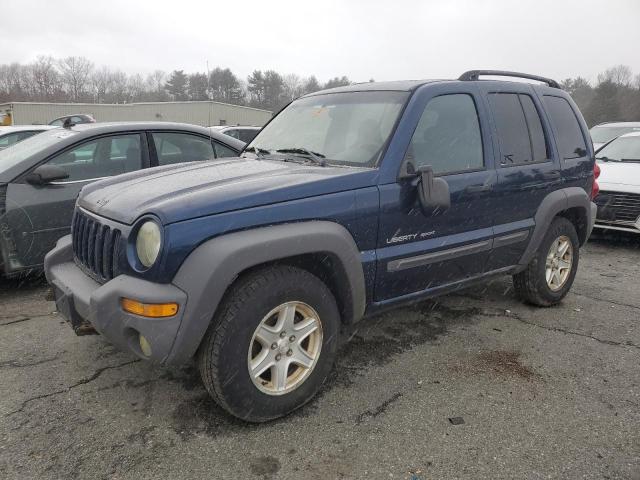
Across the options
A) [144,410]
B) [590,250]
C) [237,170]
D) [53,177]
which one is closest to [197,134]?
[53,177]

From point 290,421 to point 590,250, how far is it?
5.80 meters

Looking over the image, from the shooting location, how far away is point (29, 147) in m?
4.78

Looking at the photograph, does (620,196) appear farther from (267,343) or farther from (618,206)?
(267,343)

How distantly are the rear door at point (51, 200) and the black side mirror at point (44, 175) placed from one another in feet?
0.15

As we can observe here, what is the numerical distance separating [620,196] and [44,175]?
22.6 feet

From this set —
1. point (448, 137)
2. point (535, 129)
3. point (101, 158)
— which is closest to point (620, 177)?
point (535, 129)

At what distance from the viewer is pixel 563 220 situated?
4.28m

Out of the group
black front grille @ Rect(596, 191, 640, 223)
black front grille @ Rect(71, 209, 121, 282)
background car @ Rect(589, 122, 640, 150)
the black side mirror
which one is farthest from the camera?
background car @ Rect(589, 122, 640, 150)

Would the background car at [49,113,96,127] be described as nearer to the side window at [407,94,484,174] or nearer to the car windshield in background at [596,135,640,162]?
the side window at [407,94,484,174]

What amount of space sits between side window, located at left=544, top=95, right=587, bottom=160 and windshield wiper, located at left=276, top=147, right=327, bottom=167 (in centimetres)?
216

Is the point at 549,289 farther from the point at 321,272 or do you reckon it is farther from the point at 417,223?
the point at 321,272

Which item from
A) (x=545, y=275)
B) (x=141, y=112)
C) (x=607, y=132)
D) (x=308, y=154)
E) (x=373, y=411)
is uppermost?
(x=141, y=112)

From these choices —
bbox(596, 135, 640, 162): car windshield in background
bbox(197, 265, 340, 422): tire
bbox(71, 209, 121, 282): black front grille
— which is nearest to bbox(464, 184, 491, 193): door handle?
bbox(197, 265, 340, 422): tire

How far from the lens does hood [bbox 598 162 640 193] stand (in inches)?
268
